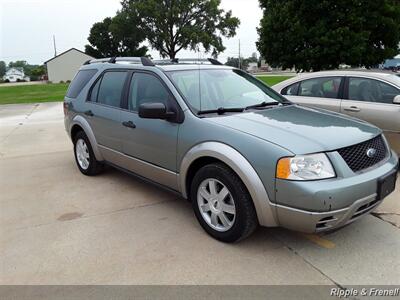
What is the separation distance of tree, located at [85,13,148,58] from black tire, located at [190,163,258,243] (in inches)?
1896

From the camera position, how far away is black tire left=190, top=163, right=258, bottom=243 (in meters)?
3.21

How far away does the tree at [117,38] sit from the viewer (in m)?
48.5

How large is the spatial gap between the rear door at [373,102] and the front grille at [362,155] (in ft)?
6.35

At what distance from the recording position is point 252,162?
312 cm

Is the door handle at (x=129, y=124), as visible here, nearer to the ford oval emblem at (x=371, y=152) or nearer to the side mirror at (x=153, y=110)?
the side mirror at (x=153, y=110)

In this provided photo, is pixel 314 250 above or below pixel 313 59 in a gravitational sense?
below

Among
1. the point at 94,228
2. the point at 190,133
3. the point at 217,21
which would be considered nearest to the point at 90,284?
the point at 94,228

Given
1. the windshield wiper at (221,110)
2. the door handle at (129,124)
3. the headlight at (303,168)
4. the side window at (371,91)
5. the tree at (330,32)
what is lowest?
the headlight at (303,168)

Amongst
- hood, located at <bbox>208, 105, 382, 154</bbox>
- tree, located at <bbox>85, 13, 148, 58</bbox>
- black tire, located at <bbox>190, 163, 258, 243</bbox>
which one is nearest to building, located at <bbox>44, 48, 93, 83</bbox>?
tree, located at <bbox>85, 13, 148, 58</bbox>

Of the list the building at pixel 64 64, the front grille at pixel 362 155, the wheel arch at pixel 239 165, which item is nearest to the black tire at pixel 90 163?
the wheel arch at pixel 239 165

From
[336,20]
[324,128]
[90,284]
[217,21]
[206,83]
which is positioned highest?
[217,21]

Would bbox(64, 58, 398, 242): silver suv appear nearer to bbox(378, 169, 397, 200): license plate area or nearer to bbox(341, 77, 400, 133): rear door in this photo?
bbox(378, 169, 397, 200): license plate area
